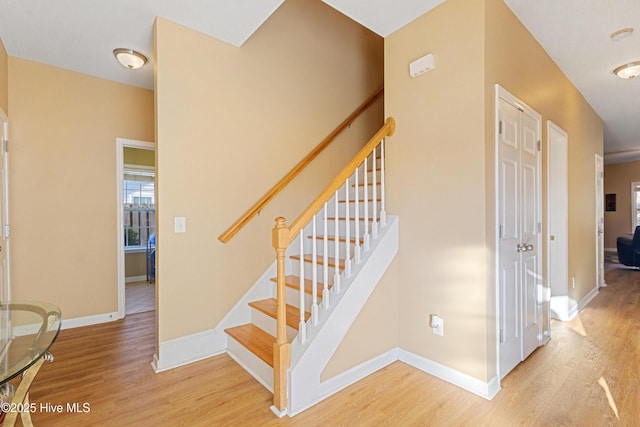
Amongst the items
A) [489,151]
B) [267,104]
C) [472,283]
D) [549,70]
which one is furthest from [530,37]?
[267,104]

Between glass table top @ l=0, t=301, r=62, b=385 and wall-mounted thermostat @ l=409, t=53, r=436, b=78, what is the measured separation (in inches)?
105

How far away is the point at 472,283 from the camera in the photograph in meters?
2.03

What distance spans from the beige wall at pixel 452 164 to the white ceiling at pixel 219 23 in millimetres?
176

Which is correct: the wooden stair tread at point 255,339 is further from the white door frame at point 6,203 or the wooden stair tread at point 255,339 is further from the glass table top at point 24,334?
the white door frame at point 6,203

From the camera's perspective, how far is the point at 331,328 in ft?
6.56

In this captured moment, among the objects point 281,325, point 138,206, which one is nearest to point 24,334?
point 281,325

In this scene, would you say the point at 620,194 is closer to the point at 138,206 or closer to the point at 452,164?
the point at 452,164

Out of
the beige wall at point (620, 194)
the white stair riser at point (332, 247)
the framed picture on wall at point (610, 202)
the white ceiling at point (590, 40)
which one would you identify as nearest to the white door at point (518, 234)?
the white ceiling at point (590, 40)

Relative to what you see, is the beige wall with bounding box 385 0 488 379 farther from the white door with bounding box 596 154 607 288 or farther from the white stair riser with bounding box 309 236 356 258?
the white door with bounding box 596 154 607 288

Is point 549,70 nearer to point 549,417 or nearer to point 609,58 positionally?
point 609,58

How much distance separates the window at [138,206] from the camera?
18.3 ft

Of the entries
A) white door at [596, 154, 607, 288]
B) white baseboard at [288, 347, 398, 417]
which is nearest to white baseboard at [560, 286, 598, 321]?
white door at [596, 154, 607, 288]

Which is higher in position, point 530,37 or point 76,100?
point 530,37

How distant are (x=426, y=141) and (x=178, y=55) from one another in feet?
6.66
